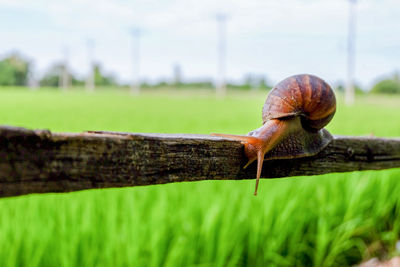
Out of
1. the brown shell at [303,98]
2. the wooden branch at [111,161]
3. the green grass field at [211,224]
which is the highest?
the brown shell at [303,98]

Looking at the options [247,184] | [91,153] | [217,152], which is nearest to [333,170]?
[217,152]

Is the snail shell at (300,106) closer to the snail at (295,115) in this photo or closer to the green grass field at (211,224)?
the snail at (295,115)

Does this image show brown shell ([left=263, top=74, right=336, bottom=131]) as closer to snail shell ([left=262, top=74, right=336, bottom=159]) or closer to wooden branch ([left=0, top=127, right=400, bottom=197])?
snail shell ([left=262, top=74, right=336, bottom=159])

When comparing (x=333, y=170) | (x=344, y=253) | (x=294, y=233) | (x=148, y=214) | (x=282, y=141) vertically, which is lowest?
(x=344, y=253)

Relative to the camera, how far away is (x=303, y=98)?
112 cm

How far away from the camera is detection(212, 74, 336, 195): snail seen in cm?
110

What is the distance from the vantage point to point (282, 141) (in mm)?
1115

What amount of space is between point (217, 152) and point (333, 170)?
48 cm

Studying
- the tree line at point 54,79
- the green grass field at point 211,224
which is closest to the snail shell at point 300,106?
the green grass field at point 211,224

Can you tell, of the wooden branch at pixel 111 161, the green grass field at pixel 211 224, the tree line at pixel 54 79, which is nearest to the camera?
the wooden branch at pixel 111 161

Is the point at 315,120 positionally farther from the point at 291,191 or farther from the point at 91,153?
the point at 291,191

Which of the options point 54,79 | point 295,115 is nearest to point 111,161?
point 295,115

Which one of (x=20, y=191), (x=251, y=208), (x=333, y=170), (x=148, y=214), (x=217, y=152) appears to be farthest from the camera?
(x=251, y=208)

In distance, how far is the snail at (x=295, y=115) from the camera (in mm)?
1098
